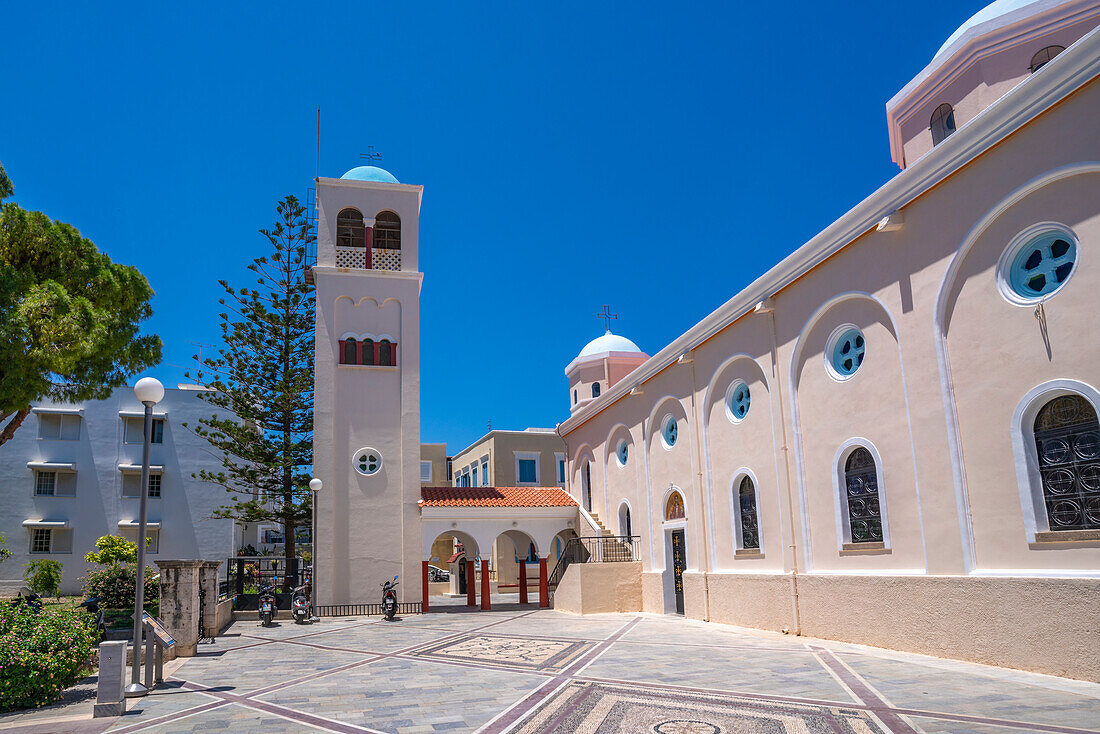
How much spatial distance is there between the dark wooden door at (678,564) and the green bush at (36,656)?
483 inches

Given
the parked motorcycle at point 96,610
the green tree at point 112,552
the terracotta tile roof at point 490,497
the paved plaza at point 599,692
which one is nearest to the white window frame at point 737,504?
the paved plaza at point 599,692

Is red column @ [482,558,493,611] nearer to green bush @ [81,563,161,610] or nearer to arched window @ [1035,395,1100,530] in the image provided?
green bush @ [81,563,161,610]

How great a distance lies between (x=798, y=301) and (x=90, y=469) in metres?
29.9

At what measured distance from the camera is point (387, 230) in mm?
22688

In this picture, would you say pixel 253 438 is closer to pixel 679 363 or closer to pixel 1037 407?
pixel 679 363

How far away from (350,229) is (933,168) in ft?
53.5

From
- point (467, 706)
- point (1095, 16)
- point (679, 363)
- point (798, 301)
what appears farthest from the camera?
point (679, 363)

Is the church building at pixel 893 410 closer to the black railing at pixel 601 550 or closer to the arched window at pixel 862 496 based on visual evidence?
the arched window at pixel 862 496

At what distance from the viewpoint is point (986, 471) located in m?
9.31

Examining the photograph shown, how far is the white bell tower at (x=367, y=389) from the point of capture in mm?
20094

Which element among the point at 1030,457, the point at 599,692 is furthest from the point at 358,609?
the point at 1030,457

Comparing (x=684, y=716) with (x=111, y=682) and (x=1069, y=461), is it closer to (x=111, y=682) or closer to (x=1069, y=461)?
(x=1069, y=461)

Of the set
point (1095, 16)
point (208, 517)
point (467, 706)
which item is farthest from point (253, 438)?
point (1095, 16)

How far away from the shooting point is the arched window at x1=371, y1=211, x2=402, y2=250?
22.6m
